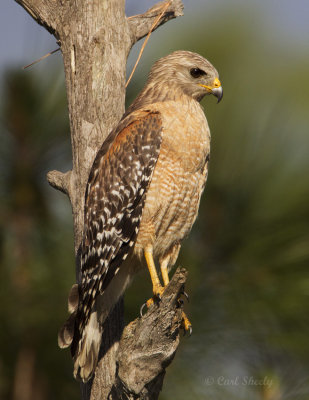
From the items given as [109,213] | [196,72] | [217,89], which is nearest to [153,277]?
[109,213]

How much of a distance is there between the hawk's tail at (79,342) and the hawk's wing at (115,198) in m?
0.07

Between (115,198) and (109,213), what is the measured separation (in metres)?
0.12

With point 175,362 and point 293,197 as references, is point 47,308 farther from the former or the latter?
point 293,197

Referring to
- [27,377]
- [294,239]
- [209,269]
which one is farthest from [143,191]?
[27,377]

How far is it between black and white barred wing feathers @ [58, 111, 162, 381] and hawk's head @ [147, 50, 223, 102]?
502 millimetres

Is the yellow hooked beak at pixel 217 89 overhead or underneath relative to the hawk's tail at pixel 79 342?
overhead

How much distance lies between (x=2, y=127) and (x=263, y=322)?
2856mm

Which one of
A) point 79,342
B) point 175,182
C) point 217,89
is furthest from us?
point 217,89

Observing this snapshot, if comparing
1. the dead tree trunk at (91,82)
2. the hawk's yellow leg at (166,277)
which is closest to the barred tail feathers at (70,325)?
the dead tree trunk at (91,82)

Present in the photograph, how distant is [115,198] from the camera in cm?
539

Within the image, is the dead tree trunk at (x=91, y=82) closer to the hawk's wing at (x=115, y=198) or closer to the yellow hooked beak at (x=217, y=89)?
the hawk's wing at (x=115, y=198)

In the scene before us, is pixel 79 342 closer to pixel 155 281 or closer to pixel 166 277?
pixel 155 281

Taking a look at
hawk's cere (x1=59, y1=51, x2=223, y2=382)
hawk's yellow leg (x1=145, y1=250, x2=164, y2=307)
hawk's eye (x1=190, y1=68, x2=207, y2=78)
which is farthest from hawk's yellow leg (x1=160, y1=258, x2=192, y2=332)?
hawk's eye (x1=190, y1=68, x2=207, y2=78)

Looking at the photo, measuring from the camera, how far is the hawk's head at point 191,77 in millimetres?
5812
